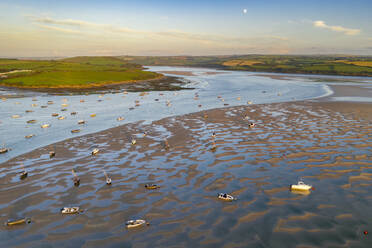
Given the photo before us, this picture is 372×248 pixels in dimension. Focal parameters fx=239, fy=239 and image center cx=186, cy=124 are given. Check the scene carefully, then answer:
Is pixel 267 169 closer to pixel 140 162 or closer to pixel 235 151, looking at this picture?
pixel 235 151

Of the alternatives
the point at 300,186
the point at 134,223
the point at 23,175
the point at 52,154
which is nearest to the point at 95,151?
the point at 52,154

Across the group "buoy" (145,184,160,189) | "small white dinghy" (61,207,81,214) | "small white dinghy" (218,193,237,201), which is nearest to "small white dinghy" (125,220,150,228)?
"small white dinghy" (61,207,81,214)

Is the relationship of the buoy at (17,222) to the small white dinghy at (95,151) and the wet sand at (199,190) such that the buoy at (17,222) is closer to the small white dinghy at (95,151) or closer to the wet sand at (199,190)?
the wet sand at (199,190)

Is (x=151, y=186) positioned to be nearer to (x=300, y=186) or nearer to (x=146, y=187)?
(x=146, y=187)

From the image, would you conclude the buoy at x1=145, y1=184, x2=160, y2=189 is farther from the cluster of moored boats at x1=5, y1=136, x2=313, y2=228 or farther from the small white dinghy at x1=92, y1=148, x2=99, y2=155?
the small white dinghy at x1=92, y1=148, x2=99, y2=155

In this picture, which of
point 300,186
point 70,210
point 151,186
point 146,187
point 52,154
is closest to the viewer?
point 70,210

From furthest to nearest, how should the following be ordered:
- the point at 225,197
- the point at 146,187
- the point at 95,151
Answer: the point at 95,151
the point at 146,187
the point at 225,197

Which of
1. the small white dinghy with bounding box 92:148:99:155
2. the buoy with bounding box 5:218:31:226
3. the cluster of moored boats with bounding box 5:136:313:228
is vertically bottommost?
the buoy with bounding box 5:218:31:226

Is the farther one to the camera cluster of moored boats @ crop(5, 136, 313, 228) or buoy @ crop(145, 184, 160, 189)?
buoy @ crop(145, 184, 160, 189)

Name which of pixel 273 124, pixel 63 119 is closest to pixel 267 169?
pixel 273 124

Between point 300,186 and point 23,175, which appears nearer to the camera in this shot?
point 300,186
